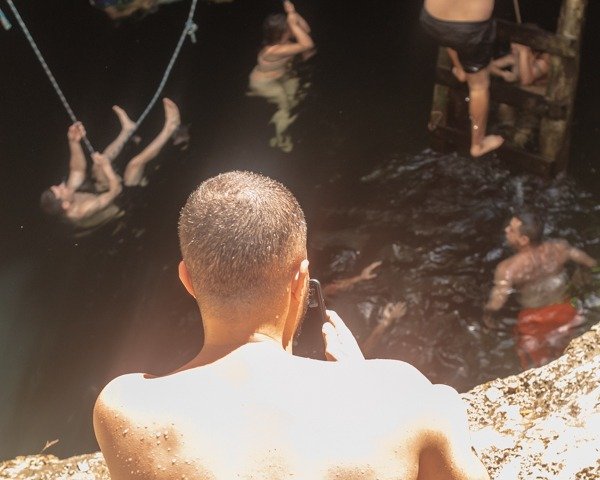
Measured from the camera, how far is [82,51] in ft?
28.4

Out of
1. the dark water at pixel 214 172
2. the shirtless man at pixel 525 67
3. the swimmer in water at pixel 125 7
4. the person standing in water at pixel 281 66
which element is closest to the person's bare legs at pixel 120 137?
the dark water at pixel 214 172

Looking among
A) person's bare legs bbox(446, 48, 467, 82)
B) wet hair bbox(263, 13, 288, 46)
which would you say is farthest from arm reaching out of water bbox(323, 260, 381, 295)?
wet hair bbox(263, 13, 288, 46)

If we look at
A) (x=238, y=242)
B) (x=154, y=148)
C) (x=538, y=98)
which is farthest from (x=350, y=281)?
(x=238, y=242)

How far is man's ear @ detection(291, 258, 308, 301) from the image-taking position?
6.35ft

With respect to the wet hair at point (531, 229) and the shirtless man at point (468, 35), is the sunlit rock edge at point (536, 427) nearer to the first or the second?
the wet hair at point (531, 229)

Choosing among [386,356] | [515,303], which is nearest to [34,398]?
[386,356]

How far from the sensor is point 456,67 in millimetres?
6238

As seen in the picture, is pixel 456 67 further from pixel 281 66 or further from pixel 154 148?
pixel 154 148

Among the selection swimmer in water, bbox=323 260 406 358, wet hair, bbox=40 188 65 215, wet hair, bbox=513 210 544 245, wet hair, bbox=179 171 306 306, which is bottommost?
swimmer in water, bbox=323 260 406 358

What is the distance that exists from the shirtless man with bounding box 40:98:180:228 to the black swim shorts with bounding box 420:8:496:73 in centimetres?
309

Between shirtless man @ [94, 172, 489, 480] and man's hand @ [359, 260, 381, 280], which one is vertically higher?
shirtless man @ [94, 172, 489, 480]

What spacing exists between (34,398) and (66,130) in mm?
3214

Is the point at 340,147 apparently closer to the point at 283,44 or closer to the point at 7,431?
the point at 283,44

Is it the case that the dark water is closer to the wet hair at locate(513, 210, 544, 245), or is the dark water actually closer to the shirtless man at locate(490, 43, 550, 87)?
the wet hair at locate(513, 210, 544, 245)
